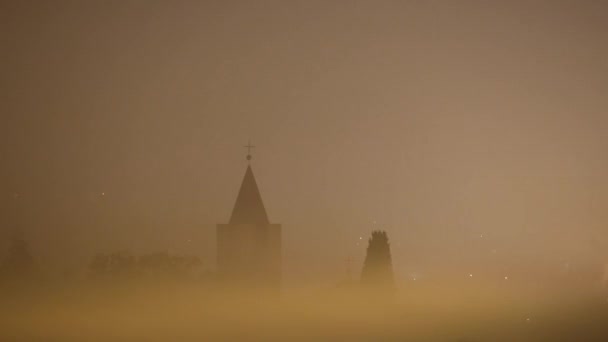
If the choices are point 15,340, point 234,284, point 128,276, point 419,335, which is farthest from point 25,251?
point 419,335

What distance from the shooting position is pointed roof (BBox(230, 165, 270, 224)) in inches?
2822

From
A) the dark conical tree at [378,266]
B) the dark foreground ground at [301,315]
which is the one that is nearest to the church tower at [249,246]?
the dark foreground ground at [301,315]

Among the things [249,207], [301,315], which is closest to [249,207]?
[249,207]

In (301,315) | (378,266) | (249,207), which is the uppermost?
(249,207)

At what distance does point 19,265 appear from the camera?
248 ft

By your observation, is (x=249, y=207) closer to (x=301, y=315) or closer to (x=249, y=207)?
(x=249, y=207)

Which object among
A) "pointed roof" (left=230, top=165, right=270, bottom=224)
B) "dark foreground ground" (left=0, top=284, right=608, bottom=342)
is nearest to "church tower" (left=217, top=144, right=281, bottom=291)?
"pointed roof" (left=230, top=165, right=270, bottom=224)

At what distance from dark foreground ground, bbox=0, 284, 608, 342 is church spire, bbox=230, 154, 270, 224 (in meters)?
4.69

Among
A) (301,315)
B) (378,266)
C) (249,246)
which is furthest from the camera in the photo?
(378,266)

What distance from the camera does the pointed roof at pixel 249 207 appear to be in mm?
71688

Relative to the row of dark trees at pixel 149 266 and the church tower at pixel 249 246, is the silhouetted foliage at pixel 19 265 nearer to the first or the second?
the row of dark trees at pixel 149 266

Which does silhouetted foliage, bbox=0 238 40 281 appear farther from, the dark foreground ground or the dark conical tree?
the dark conical tree

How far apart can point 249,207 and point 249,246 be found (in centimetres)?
240

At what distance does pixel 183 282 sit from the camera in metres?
72.4
